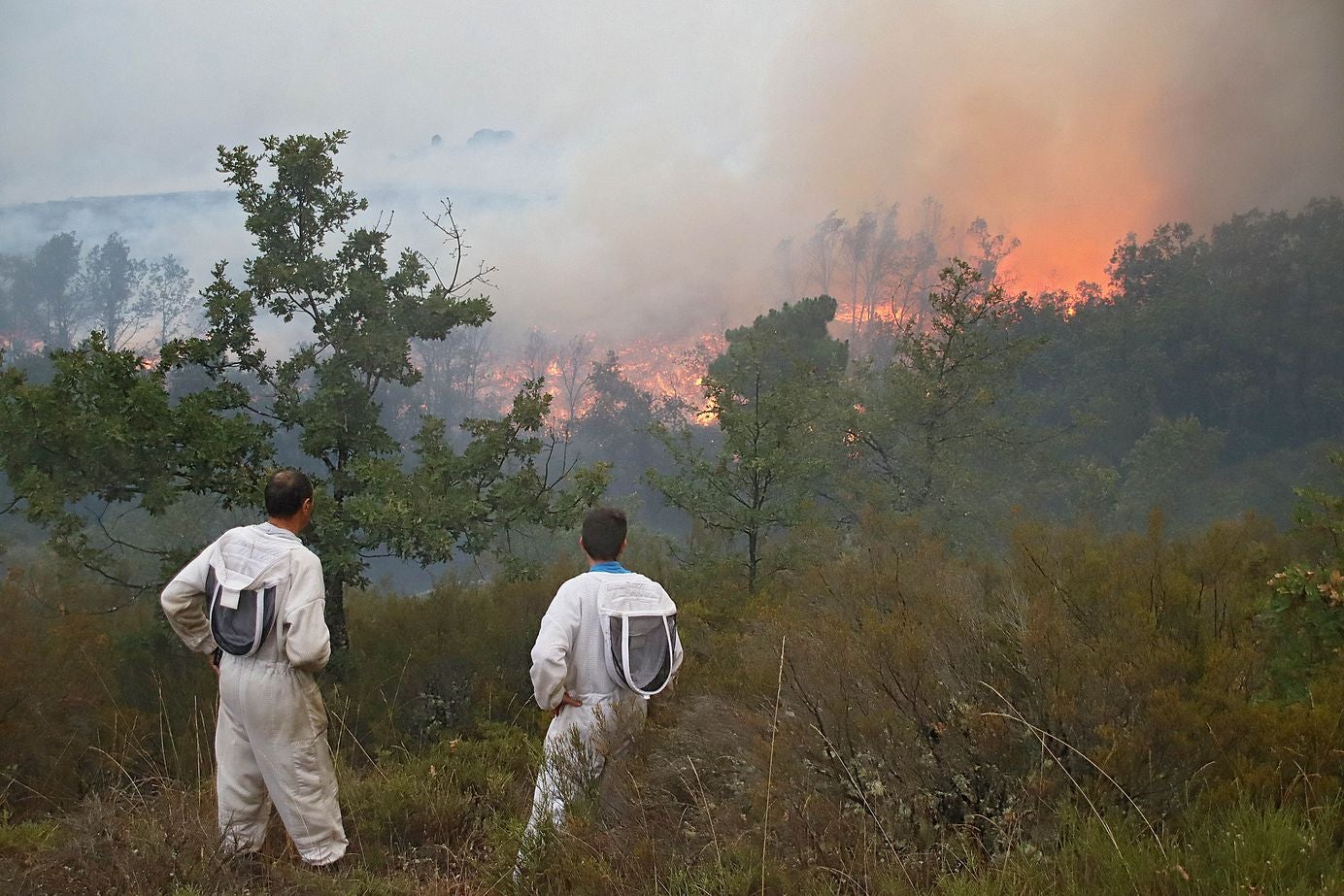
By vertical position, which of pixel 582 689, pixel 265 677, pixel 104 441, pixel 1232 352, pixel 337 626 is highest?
pixel 1232 352

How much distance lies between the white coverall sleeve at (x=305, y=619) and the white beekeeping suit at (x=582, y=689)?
2.86ft

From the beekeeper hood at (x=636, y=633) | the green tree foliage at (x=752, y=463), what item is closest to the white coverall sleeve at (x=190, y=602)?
the beekeeper hood at (x=636, y=633)

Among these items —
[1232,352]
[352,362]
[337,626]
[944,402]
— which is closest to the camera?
[352,362]

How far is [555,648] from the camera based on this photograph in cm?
361

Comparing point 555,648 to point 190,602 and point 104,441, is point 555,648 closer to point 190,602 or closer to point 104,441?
point 190,602

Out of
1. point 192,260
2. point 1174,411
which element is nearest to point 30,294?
point 192,260

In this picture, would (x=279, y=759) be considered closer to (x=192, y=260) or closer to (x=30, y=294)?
(x=30, y=294)

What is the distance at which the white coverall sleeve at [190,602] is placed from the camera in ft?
12.1

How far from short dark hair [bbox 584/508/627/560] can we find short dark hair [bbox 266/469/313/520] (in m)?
1.19

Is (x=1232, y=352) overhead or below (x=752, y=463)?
overhead

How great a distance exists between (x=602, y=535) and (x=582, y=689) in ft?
2.16

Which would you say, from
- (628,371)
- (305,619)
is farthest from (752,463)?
(628,371)

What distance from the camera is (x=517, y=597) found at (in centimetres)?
1394

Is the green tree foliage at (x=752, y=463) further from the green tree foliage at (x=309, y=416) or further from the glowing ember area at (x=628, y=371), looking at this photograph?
the glowing ember area at (x=628, y=371)
